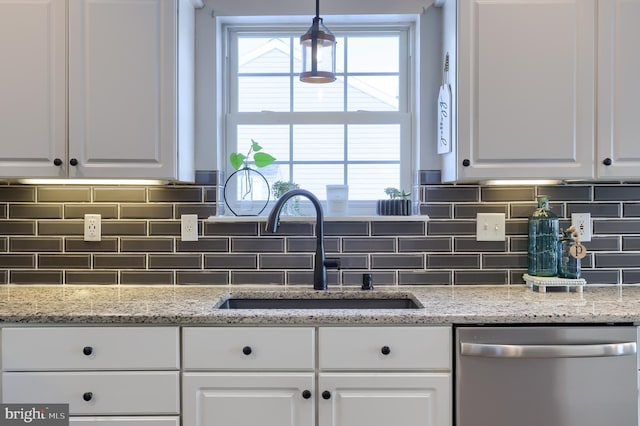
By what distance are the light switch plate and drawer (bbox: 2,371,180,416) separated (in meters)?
1.38

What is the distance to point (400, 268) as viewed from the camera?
7.72 feet

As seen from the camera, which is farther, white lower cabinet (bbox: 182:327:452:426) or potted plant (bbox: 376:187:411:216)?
potted plant (bbox: 376:187:411:216)

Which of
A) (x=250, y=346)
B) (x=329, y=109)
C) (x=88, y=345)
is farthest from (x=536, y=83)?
(x=88, y=345)

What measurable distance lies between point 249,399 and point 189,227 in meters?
0.88

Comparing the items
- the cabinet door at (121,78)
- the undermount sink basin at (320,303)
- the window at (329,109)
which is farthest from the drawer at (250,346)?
the window at (329,109)

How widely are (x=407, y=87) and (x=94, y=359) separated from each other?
5.61 feet

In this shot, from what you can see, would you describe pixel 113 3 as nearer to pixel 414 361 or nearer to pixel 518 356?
pixel 414 361

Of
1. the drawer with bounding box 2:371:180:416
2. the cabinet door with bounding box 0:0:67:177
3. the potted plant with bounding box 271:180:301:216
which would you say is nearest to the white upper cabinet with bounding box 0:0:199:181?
the cabinet door with bounding box 0:0:67:177

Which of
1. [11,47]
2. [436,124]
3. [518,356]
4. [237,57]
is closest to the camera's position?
[518,356]

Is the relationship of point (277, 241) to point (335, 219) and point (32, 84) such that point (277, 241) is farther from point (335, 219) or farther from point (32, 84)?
point (32, 84)

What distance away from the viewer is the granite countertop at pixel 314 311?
173 centimetres

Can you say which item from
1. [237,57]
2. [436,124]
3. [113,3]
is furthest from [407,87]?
[113,3]

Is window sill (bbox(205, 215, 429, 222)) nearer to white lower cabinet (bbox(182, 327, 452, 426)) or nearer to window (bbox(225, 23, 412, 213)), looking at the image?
window (bbox(225, 23, 412, 213))

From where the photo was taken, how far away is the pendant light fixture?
6.59 feet
